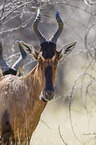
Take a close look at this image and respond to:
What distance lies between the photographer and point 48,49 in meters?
4.47

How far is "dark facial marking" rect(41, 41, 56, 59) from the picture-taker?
4453 millimetres

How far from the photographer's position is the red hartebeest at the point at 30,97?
4.45 metres

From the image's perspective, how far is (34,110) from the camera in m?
4.66

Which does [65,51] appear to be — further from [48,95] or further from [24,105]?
[24,105]

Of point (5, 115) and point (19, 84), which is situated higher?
point (19, 84)

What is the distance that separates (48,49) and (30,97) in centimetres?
94

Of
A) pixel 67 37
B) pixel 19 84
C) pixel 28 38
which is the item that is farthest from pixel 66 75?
pixel 19 84

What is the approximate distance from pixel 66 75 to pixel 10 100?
1306cm

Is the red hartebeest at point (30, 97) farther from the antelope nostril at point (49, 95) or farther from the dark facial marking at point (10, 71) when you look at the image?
the dark facial marking at point (10, 71)

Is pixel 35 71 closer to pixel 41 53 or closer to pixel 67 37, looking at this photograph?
pixel 41 53

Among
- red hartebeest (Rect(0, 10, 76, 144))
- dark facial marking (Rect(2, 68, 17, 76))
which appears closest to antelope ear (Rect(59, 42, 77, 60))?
red hartebeest (Rect(0, 10, 76, 144))

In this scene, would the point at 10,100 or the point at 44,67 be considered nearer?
the point at 44,67

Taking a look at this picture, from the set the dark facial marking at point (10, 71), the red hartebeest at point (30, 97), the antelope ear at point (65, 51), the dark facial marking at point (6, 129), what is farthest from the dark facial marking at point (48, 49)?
the dark facial marking at point (10, 71)

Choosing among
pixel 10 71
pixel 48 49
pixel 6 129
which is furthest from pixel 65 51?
pixel 6 129
